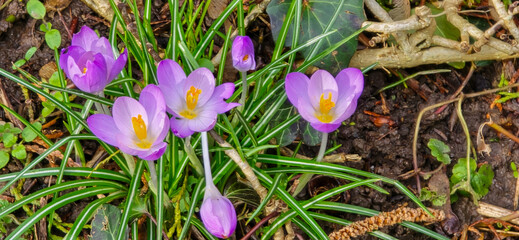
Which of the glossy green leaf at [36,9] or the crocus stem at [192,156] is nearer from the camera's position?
the crocus stem at [192,156]

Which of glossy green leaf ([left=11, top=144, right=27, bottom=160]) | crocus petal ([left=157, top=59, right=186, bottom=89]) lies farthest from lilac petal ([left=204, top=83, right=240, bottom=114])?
glossy green leaf ([left=11, top=144, right=27, bottom=160])

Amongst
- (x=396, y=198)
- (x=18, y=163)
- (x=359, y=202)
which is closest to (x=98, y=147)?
(x=18, y=163)

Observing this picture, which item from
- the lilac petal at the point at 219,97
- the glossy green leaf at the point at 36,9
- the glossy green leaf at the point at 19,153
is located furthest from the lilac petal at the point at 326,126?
the glossy green leaf at the point at 36,9

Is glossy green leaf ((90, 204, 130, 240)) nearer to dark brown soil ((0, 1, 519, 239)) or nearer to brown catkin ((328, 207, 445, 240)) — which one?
dark brown soil ((0, 1, 519, 239))

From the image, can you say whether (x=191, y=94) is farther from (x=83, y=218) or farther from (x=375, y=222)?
(x=375, y=222)

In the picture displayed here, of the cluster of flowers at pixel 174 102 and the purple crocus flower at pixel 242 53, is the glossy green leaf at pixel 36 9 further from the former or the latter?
the purple crocus flower at pixel 242 53
